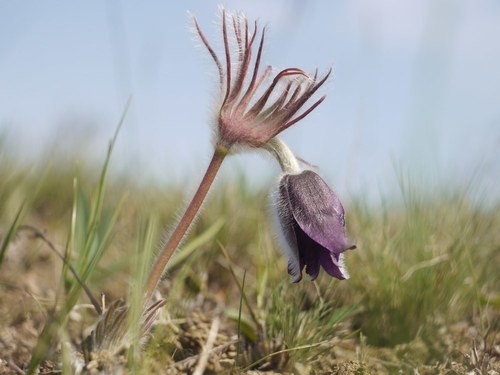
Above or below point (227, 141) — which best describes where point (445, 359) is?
Result: below

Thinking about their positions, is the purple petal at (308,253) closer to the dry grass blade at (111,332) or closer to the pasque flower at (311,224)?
the pasque flower at (311,224)

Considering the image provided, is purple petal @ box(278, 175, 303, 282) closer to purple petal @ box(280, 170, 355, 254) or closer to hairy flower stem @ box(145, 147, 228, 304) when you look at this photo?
purple petal @ box(280, 170, 355, 254)

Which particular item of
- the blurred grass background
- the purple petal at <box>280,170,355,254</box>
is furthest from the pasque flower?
the blurred grass background

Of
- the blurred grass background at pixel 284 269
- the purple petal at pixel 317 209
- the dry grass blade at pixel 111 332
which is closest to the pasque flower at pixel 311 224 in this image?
the purple petal at pixel 317 209

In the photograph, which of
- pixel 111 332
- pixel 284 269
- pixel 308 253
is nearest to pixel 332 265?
pixel 308 253

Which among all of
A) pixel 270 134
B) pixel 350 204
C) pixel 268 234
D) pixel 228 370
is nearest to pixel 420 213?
pixel 350 204

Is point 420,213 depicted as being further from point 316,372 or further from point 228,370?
point 228,370
